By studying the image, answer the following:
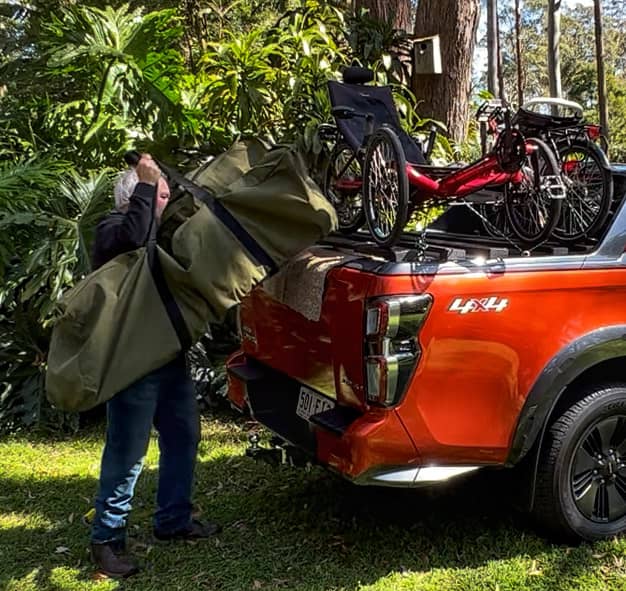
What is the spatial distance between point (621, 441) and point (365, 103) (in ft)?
9.47

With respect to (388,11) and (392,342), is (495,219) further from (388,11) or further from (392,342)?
(388,11)

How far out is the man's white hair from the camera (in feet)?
12.0

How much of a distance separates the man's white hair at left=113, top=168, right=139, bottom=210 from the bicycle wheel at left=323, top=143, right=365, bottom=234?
5.36 ft

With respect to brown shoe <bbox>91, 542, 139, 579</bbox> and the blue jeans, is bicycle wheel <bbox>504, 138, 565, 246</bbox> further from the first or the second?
brown shoe <bbox>91, 542, 139, 579</bbox>

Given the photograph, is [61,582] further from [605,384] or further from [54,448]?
[605,384]

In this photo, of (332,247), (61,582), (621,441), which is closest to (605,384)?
(621,441)

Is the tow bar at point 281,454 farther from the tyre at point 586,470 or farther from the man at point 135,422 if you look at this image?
the tyre at point 586,470

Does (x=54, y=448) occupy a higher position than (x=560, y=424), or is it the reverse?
(x=560, y=424)

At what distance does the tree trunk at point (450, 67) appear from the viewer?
8.66 metres

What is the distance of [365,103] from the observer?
5.61 meters

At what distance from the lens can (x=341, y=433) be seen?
11.0 ft

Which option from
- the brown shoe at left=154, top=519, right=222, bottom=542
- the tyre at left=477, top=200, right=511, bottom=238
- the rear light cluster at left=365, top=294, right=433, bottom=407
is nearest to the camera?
the rear light cluster at left=365, top=294, right=433, bottom=407

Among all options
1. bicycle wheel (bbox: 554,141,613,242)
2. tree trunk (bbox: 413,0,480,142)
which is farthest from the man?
tree trunk (bbox: 413,0,480,142)

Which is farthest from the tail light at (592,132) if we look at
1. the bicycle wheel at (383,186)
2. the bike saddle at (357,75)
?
the bike saddle at (357,75)
